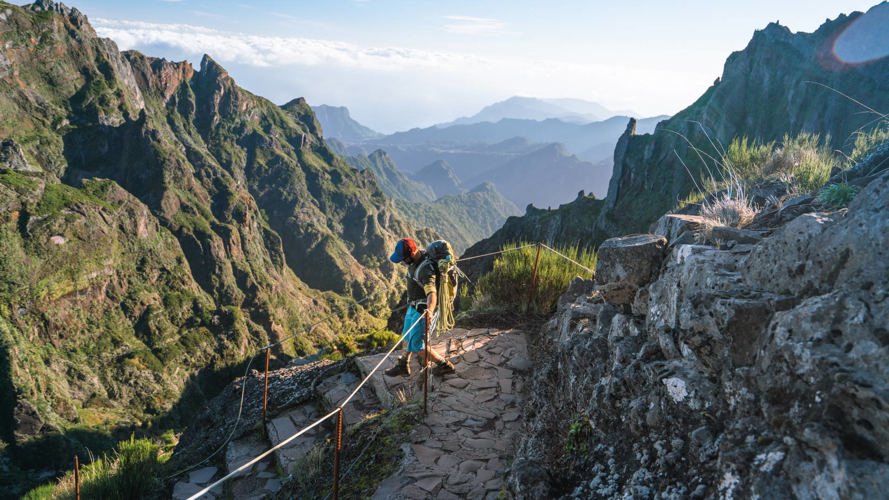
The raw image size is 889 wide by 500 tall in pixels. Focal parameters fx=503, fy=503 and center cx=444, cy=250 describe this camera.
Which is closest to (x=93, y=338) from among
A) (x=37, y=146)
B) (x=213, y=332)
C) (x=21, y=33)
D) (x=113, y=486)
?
(x=213, y=332)

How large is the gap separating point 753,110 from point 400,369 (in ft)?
340

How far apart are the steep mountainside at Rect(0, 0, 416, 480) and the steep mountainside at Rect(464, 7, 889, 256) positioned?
7998cm

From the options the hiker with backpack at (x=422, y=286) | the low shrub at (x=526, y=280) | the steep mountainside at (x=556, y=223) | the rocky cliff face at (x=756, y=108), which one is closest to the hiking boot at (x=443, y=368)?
the hiker with backpack at (x=422, y=286)

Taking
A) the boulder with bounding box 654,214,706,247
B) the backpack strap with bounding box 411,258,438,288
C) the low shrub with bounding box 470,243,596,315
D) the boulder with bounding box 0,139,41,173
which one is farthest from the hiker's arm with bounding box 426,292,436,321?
the boulder with bounding box 0,139,41,173

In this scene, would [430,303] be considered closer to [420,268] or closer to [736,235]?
[420,268]

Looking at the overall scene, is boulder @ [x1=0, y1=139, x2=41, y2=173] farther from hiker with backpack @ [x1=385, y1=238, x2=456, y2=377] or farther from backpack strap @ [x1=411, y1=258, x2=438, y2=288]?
backpack strap @ [x1=411, y1=258, x2=438, y2=288]

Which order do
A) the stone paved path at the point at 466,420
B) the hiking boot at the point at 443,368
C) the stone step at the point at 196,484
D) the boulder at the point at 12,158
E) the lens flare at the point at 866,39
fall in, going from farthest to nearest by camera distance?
the boulder at the point at 12,158 → the lens flare at the point at 866,39 → the hiking boot at the point at 443,368 → the stone step at the point at 196,484 → the stone paved path at the point at 466,420

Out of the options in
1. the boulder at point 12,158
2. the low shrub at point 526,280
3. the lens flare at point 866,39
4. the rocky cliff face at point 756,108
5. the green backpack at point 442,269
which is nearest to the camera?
the green backpack at point 442,269

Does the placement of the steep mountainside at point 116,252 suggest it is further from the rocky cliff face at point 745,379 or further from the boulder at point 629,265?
the rocky cliff face at point 745,379

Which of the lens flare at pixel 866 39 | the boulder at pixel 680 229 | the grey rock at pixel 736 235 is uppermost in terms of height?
the lens flare at pixel 866 39

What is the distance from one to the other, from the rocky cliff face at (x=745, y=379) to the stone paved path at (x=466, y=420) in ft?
2.81

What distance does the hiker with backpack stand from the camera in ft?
23.0

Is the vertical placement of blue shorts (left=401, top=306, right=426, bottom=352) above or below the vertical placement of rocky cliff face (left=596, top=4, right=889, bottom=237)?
below

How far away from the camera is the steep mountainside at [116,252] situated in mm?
97688
